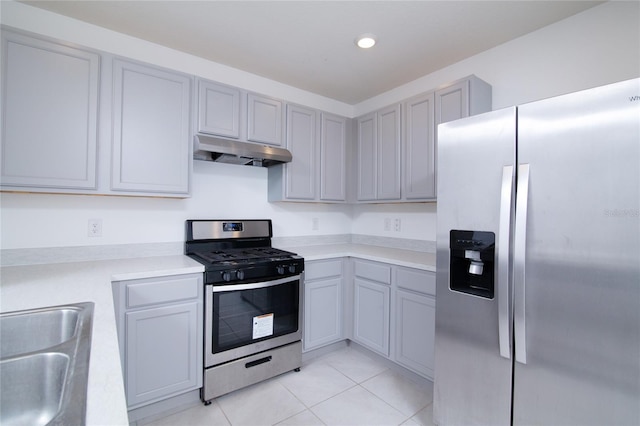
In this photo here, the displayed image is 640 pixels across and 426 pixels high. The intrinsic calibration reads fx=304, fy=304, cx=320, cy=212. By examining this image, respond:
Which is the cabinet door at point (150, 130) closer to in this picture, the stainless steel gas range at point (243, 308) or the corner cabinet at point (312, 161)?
the stainless steel gas range at point (243, 308)

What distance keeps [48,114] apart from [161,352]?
1.54 metres

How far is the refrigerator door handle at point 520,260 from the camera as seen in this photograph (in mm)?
1336

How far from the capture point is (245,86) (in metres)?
2.76

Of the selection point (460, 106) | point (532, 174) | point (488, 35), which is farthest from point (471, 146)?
point (488, 35)

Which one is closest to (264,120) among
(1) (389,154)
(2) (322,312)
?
(1) (389,154)

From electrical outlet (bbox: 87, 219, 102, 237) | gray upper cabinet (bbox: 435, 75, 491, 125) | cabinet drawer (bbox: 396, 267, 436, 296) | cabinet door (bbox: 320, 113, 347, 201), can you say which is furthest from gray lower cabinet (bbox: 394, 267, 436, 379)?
electrical outlet (bbox: 87, 219, 102, 237)

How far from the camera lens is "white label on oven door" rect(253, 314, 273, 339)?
215 cm

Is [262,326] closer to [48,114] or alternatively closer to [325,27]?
[48,114]

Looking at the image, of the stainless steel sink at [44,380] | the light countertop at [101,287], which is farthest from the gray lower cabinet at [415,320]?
the stainless steel sink at [44,380]

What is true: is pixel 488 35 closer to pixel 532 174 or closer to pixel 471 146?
pixel 471 146

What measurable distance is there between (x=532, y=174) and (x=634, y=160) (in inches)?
12.3

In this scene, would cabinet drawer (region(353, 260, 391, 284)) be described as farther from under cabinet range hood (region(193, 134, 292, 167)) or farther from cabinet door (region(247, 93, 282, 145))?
cabinet door (region(247, 93, 282, 145))

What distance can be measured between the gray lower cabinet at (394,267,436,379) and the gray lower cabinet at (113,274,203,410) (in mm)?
1408

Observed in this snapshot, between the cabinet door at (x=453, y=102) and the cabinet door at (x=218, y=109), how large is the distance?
1.57 m
